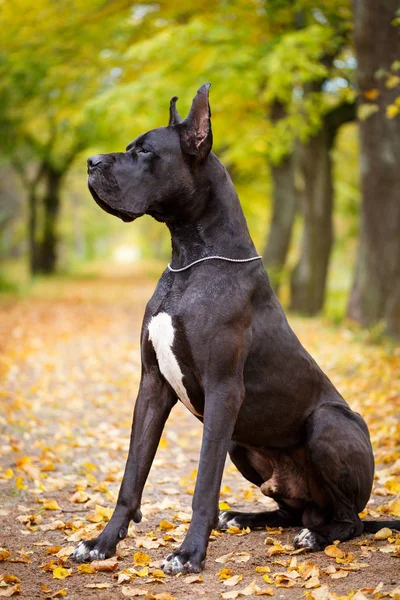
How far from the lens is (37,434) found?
7.14m

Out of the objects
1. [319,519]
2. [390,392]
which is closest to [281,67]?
[390,392]

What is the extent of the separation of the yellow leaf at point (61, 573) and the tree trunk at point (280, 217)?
15.0 meters

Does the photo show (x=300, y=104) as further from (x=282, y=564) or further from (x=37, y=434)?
(x=282, y=564)

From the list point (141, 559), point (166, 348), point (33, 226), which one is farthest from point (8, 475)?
point (33, 226)

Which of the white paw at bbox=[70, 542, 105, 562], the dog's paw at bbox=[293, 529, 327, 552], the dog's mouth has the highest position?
the dog's mouth

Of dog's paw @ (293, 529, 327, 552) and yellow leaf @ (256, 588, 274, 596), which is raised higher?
yellow leaf @ (256, 588, 274, 596)

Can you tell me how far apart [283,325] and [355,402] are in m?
4.37

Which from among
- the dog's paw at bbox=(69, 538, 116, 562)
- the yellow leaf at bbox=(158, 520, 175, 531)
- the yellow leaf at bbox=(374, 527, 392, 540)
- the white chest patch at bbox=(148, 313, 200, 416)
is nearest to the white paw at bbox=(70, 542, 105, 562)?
the dog's paw at bbox=(69, 538, 116, 562)

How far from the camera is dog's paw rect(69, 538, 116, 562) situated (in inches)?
146

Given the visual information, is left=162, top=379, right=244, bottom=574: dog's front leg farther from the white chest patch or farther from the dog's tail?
the dog's tail

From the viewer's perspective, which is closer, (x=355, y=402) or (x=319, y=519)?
(x=319, y=519)

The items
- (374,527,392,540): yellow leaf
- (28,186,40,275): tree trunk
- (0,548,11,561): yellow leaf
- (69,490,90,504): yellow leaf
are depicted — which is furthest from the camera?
(28,186,40,275): tree trunk

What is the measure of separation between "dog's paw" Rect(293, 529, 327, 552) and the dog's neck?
157 cm

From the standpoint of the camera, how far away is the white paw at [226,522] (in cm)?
435
